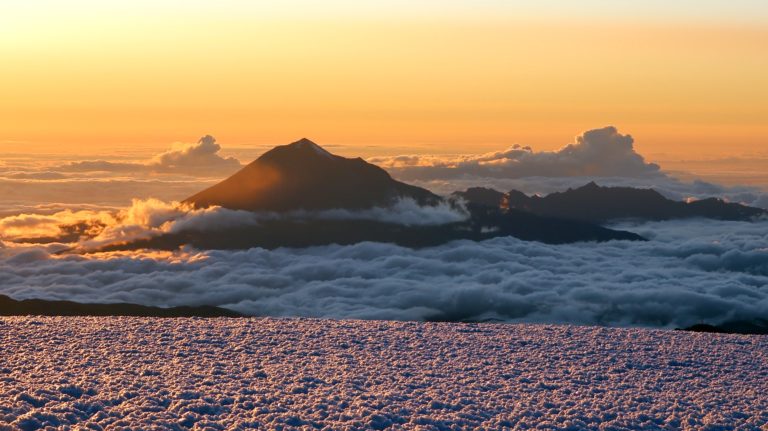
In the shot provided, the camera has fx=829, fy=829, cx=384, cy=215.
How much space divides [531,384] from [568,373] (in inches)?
156

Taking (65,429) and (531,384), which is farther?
(531,384)

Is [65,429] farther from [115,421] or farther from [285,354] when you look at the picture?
[285,354]

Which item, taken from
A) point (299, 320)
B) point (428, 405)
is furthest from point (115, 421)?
point (299, 320)

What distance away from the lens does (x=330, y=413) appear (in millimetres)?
35406

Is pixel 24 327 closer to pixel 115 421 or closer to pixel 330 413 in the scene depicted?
pixel 115 421

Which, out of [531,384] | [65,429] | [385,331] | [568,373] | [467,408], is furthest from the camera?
[385,331]

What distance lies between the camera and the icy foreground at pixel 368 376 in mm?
34781

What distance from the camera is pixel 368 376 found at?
42.7 metres

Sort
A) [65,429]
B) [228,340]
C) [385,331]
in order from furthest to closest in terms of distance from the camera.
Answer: [385,331], [228,340], [65,429]

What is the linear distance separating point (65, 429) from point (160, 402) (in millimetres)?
5042

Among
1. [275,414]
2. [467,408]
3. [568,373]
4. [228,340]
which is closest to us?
[275,414]

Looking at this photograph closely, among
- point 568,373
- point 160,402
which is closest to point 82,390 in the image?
point 160,402

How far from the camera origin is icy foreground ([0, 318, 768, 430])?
3478 centimetres

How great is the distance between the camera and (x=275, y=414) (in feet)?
114
